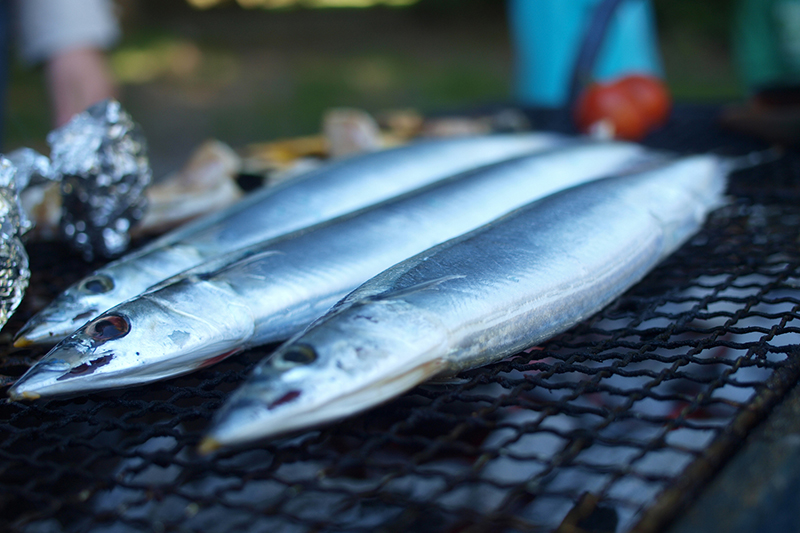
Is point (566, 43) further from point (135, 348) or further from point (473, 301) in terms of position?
point (135, 348)

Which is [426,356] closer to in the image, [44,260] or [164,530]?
[164,530]

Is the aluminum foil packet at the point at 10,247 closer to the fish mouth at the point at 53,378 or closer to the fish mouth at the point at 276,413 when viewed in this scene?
the fish mouth at the point at 53,378

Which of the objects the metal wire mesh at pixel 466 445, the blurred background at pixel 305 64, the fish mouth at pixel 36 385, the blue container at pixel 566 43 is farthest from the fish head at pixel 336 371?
the blue container at pixel 566 43

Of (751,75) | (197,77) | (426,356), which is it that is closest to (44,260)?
(426,356)

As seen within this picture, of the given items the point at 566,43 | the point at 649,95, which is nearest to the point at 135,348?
the point at 649,95

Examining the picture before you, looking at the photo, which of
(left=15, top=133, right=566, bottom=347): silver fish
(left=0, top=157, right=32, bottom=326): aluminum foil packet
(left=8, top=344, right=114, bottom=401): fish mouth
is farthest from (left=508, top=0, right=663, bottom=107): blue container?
(left=8, top=344, right=114, bottom=401): fish mouth
